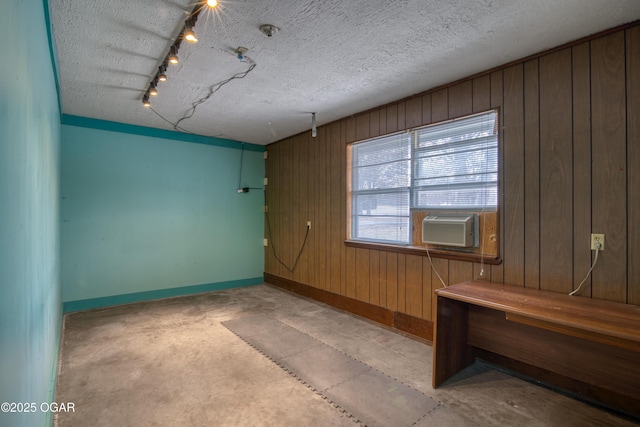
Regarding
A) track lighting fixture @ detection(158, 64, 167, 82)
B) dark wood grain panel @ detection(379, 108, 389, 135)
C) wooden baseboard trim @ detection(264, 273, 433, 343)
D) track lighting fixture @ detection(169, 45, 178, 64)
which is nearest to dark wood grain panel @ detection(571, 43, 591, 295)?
wooden baseboard trim @ detection(264, 273, 433, 343)

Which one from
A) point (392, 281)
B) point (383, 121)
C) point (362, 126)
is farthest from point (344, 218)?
point (383, 121)

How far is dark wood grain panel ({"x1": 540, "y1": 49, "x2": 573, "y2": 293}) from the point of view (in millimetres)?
2184

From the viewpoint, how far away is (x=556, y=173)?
224 cm

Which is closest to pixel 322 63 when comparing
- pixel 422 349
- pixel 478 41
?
pixel 478 41

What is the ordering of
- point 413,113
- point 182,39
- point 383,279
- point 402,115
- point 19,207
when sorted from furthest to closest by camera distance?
1. point 383,279
2. point 402,115
3. point 413,113
4. point 182,39
5. point 19,207

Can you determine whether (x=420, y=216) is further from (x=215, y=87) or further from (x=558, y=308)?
(x=215, y=87)

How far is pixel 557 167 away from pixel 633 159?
1.27ft

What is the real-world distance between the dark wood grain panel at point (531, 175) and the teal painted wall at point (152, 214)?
4.04 metres

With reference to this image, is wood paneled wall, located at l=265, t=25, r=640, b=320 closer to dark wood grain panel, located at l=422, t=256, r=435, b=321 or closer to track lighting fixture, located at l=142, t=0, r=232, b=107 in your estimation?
dark wood grain panel, located at l=422, t=256, r=435, b=321

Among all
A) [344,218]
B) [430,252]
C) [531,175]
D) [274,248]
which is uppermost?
[531,175]

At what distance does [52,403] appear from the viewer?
197 cm

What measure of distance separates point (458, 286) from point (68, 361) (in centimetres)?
321

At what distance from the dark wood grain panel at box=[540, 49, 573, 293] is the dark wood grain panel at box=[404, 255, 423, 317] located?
1015mm

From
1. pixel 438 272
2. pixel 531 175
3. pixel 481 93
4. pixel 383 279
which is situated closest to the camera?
pixel 531 175
